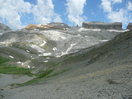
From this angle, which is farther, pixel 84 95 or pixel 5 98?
pixel 5 98

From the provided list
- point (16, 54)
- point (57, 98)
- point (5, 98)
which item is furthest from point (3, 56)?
point (57, 98)

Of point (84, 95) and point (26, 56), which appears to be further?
point (26, 56)

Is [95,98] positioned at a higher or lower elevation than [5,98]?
higher

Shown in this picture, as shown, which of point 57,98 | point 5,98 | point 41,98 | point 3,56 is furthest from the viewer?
point 3,56

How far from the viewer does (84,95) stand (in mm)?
24734

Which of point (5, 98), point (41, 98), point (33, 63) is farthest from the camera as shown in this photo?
point (33, 63)

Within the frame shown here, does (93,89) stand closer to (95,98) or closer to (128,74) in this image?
(95,98)

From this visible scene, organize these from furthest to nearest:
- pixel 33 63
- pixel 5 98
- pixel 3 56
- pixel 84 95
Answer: pixel 3 56
pixel 33 63
pixel 5 98
pixel 84 95

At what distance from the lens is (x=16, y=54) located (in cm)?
19112

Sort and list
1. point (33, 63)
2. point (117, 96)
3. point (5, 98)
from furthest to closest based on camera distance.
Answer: point (33, 63)
point (5, 98)
point (117, 96)

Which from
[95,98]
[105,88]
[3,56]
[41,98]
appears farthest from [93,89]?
[3,56]

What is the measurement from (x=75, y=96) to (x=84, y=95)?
1.30m

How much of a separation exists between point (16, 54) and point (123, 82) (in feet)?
574

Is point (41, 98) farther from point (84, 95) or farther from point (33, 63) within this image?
point (33, 63)
